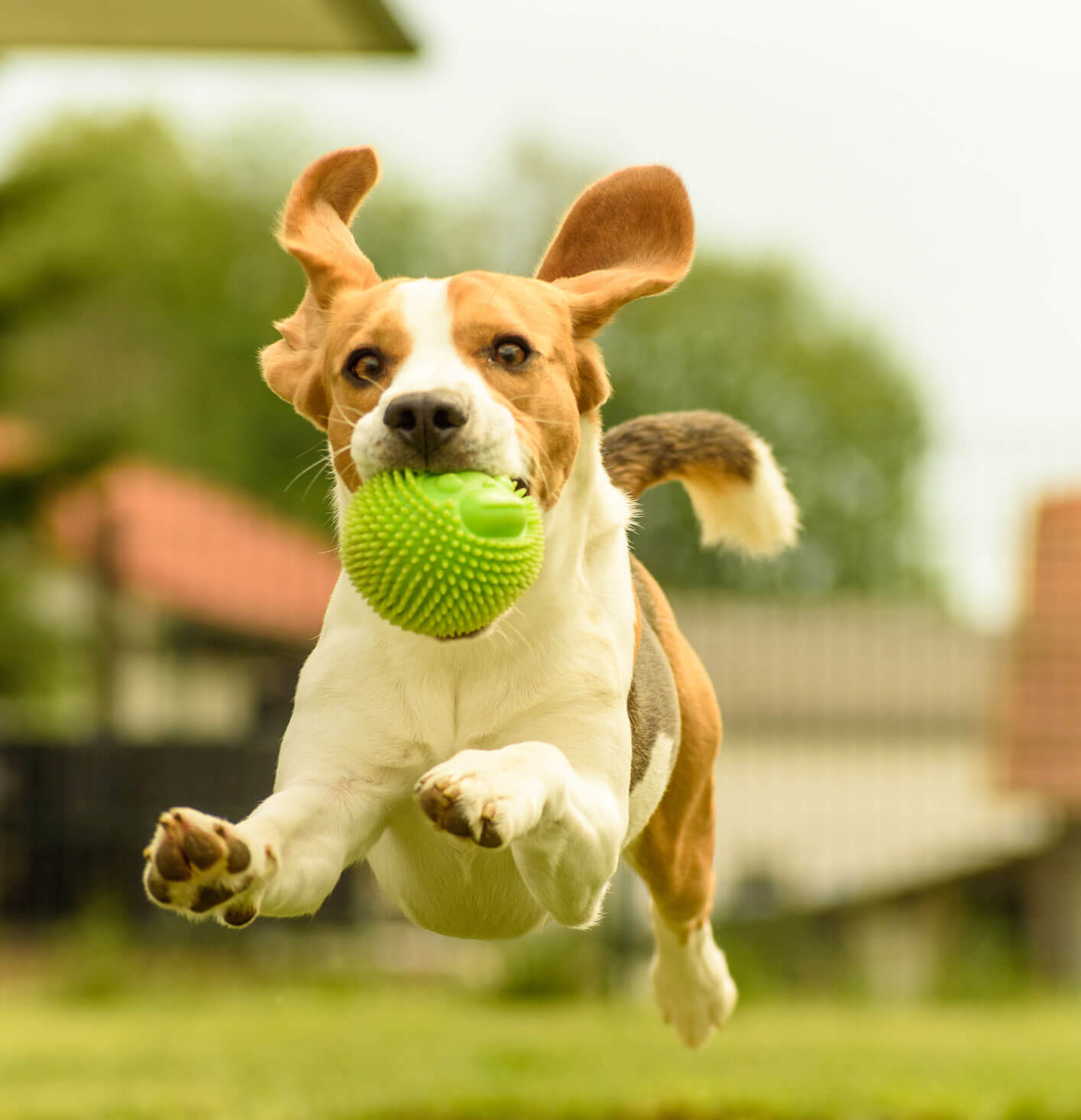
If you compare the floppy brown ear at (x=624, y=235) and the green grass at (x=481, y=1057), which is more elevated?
the floppy brown ear at (x=624, y=235)

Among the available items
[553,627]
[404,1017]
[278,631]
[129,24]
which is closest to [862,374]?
[278,631]

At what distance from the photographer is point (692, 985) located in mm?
4273

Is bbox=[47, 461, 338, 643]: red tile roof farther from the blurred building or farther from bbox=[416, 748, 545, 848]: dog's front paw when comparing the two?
bbox=[416, 748, 545, 848]: dog's front paw

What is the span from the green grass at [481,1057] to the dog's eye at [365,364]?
6096 millimetres

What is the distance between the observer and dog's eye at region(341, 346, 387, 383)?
9.49ft

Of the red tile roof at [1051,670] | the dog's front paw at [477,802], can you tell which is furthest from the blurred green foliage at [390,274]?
the dog's front paw at [477,802]

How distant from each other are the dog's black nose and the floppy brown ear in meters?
0.52

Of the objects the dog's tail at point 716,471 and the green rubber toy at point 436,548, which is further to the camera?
the dog's tail at point 716,471

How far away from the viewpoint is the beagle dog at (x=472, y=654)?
2713 mm

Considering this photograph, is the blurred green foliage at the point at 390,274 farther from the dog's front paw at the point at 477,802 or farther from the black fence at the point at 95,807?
the dog's front paw at the point at 477,802

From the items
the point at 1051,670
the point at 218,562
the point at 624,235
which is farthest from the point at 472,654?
the point at 218,562

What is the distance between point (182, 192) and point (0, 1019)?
2802 cm

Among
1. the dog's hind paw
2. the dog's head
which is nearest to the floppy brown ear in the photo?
the dog's head

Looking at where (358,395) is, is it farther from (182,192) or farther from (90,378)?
(182,192)
